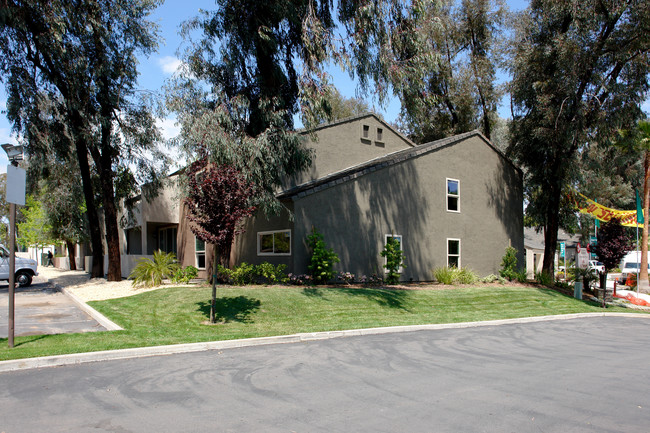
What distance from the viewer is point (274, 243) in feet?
61.7

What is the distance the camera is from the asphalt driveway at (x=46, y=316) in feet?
35.6

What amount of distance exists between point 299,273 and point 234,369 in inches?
387

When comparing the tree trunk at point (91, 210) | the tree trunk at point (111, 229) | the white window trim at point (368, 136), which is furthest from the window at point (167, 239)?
the white window trim at point (368, 136)

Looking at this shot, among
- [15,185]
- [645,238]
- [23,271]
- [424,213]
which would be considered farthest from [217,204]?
[645,238]

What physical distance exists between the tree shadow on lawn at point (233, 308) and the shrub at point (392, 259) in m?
6.57

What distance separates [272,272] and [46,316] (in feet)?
23.0

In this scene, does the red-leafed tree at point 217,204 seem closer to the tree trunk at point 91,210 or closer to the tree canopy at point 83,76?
the tree canopy at point 83,76

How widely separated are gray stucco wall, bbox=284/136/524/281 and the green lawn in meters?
2.30

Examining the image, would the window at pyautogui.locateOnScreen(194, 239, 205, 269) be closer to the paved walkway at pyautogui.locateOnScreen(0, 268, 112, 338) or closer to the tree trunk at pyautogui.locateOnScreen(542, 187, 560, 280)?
the paved walkway at pyautogui.locateOnScreen(0, 268, 112, 338)

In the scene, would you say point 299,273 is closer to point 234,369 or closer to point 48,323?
point 48,323

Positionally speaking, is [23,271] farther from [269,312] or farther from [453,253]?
[453,253]

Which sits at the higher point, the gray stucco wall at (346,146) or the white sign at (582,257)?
the gray stucco wall at (346,146)

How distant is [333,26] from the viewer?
16.9m

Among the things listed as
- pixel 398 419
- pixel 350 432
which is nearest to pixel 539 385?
pixel 398 419
